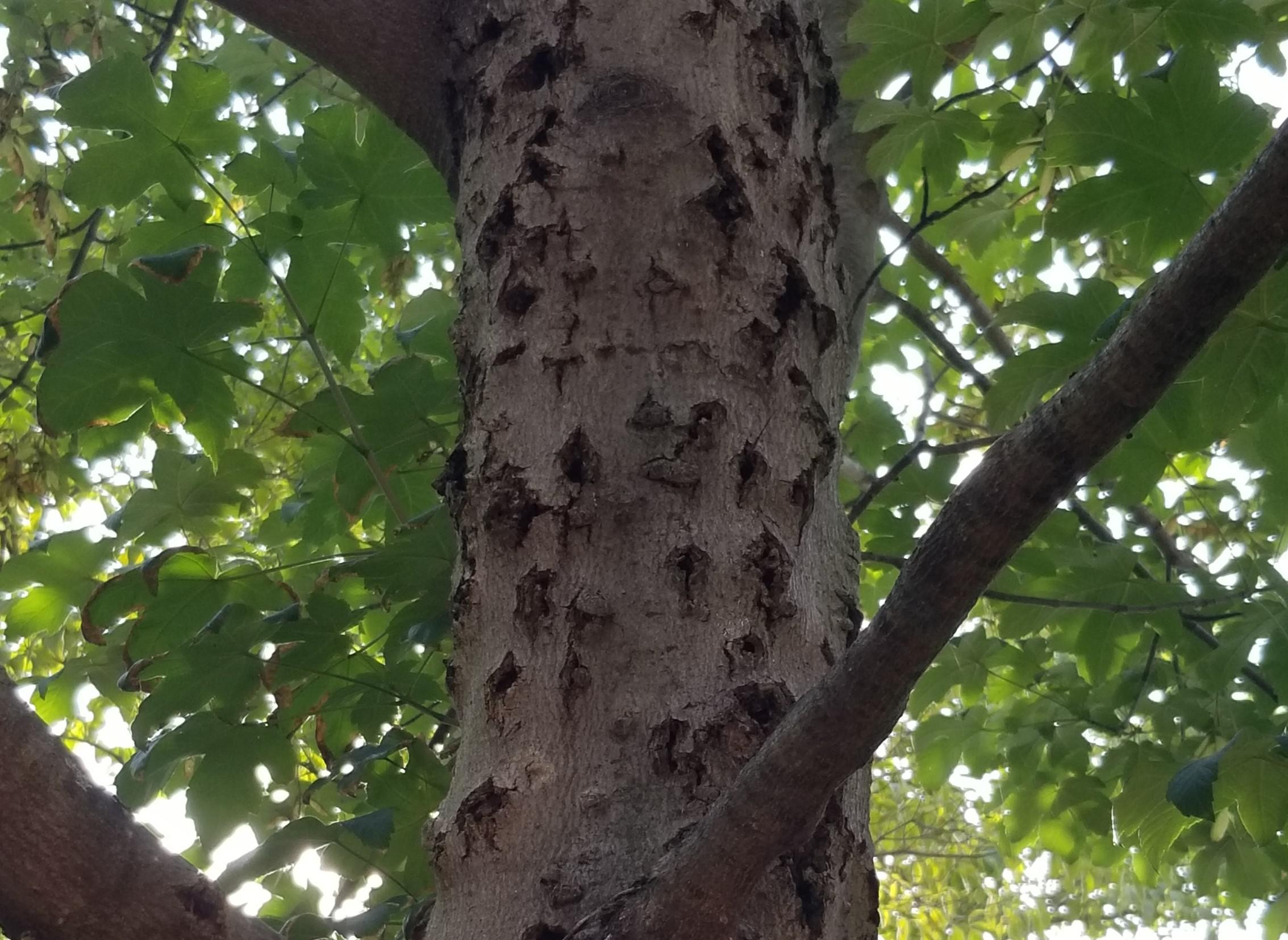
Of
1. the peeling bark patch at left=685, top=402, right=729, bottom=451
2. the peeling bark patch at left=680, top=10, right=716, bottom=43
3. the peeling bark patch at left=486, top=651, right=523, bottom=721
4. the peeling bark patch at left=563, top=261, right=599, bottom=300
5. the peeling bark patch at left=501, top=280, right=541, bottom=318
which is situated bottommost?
the peeling bark patch at left=486, top=651, right=523, bottom=721

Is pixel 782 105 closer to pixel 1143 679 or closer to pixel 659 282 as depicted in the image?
pixel 659 282

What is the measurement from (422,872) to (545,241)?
82cm

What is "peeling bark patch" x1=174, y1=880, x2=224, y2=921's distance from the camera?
0.80 metres

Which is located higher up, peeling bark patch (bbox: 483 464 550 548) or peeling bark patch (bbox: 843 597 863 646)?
peeling bark patch (bbox: 843 597 863 646)

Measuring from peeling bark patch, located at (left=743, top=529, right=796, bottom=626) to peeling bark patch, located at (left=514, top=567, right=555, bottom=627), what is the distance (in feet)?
0.52

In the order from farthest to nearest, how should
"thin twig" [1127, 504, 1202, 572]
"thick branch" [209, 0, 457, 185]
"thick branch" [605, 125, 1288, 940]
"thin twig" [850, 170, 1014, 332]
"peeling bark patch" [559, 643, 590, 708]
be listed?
1. "thin twig" [1127, 504, 1202, 572]
2. "thick branch" [209, 0, 457, 185]
3. "thin twig" [850, 170, 1014, 332]
4. "peeling bark patch" [559, 643, 590, 708]
5. "thick branch" [605, 125, 1288, 940]

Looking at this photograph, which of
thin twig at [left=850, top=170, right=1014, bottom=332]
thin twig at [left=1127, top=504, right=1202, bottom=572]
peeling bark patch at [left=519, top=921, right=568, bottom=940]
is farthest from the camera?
thin twig at [left=1127, top=504, right=1202, bottom=572]

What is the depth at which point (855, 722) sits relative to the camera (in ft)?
2.00

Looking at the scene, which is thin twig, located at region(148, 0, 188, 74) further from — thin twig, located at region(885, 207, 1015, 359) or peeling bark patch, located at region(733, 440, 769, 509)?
peeling bark patch, located at region(733, 440, 769, 509)

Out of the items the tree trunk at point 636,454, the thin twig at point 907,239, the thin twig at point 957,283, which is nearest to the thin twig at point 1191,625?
the thin twig at point 957,283

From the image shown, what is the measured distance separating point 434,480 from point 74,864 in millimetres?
492

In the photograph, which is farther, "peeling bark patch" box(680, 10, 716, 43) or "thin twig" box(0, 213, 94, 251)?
"thin twig" box(0, 213, 94, 251)

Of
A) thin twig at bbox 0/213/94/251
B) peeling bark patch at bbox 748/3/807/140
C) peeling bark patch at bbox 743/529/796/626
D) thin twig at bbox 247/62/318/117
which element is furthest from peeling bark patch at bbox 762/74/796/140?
thin twig at bbox 0/213/94/251

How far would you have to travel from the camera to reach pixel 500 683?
85cm
